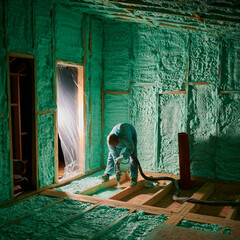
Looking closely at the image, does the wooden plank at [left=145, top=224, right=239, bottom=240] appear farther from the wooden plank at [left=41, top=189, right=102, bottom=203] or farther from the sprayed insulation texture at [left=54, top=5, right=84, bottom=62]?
the sprayed insulation texture at [left=54, top=5, right=84, bottom=62]

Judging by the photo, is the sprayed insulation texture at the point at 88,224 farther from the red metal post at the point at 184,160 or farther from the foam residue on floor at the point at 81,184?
the red metal post at the point at 184,160

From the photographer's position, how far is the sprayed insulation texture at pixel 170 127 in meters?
5.52

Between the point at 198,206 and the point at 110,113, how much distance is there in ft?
8.94

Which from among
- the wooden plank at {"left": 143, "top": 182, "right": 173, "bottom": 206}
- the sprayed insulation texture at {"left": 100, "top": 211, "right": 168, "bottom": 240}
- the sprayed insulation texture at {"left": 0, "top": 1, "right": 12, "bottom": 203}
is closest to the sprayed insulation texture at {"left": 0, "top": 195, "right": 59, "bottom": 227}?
the sprayed insulation texture at {"left": 0, "top": 1, "right": 12, "bottom": 203}

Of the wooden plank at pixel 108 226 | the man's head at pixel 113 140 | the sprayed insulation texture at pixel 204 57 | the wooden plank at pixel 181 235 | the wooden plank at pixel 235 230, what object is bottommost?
the wooden plank at pixel 108 226

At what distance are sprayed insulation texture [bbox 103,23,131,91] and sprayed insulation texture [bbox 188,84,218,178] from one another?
4.58 ft

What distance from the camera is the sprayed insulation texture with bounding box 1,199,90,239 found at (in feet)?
10.3

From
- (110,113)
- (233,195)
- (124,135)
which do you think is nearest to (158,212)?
(124,135)

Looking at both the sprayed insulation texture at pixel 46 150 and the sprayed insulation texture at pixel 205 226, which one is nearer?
the sprayed insulation texture at pixel 205 226

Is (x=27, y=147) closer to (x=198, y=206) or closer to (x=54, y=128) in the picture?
(x=54, y=128)

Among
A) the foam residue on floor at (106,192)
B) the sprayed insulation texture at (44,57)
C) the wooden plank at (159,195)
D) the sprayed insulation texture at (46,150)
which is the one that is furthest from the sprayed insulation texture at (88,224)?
the sprayed insulation texture at (44,57)

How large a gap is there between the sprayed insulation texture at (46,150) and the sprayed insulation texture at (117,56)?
68.3 inches

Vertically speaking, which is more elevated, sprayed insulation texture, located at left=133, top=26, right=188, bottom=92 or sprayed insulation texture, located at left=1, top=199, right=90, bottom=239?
sprayed insulation texture, located at left=133, top=26, right=188, bottom=92

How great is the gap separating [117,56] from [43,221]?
3.65 metres
